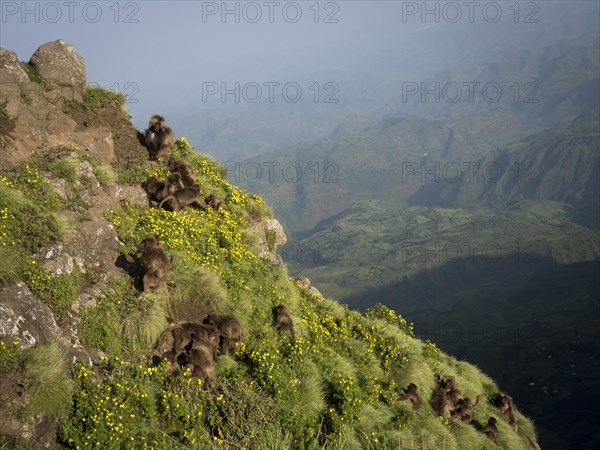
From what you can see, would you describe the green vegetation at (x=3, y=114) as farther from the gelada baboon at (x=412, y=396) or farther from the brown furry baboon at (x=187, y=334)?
the gelada baboon at (x=412, y=396)

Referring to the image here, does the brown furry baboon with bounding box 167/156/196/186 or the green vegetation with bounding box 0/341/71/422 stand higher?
the brown furry baboon with bounding box 167/156/196/186

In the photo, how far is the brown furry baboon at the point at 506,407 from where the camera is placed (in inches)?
876

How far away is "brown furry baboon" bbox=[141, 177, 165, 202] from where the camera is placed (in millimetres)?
19141

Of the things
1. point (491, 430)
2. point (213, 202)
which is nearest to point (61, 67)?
point (213, 202)

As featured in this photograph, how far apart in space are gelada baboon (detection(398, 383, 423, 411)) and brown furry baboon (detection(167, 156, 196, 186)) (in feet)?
39.4

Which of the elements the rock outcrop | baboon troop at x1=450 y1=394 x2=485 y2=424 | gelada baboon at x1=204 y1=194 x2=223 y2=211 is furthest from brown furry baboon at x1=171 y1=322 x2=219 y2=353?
baboon troop at x1=450 y1=394 x2=485 y2=424

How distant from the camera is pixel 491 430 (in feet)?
63.8

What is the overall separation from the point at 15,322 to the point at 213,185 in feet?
39.7

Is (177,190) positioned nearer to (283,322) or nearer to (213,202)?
(213,202)

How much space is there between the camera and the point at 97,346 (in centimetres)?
1321

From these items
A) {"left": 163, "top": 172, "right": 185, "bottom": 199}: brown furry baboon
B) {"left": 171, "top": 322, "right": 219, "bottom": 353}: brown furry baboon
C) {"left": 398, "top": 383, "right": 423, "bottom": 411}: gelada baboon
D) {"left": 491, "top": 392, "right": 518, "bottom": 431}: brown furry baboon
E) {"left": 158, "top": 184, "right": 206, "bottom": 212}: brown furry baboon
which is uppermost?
{"left": 163, "top": 172, "right": 185, "bottom": 199}: brown furry baboon

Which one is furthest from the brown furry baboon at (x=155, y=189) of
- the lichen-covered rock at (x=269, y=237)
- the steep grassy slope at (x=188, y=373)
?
the lichen-covered rock at (x=269, y=237)

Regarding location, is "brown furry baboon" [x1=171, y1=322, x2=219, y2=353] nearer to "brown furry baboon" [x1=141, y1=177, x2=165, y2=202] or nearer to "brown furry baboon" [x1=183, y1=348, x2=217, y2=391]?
"brown furry baboon" [x1=183, y1=348, x2=217, y2=391]

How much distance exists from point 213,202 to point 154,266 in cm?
671
